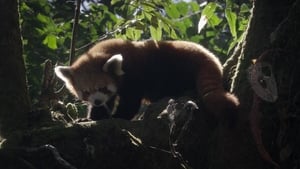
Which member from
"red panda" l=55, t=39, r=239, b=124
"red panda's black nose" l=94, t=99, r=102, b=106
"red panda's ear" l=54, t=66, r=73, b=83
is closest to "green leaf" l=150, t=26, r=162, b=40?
"red panda" l=55, t=39, r=239, b=124

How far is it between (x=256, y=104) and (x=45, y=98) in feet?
5.49

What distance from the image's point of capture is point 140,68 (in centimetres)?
454

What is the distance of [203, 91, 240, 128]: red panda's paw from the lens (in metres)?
2.81

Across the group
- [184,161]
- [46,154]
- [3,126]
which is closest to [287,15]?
[184,161]

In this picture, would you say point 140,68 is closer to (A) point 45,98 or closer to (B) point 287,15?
(A) point 45,98

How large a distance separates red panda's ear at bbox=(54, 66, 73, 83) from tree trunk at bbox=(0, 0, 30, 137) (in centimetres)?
117

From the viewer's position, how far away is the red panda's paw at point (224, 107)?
281 centimetres

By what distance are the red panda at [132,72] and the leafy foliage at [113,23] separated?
0.15m

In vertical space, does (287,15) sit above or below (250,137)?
above

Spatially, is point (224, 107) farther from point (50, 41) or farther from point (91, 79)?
point (50, 41)

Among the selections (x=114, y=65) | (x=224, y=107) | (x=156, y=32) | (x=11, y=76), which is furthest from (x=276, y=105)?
(x=114, y=65)

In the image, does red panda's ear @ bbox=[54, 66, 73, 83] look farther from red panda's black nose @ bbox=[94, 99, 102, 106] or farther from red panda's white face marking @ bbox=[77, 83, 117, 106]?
red panda's black nose @ bbox=[94, 99, 102, 106]

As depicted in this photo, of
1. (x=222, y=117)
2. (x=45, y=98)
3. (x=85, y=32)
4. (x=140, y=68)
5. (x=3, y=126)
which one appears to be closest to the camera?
(x=222, y=117)

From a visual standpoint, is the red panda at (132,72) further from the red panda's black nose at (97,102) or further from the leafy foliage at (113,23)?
the leafy foliage at (113,23)
